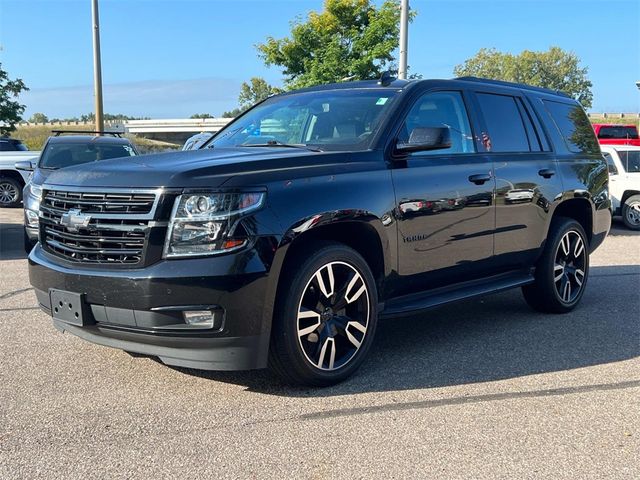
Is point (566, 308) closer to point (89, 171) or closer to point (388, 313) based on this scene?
A: point (388, 313)

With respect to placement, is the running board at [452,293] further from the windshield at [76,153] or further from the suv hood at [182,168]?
Result: the windshield at [76,153]

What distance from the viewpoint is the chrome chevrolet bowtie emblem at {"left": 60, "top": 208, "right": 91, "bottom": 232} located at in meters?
3.77

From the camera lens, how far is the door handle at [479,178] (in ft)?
16.3

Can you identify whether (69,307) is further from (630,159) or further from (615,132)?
(615,132)

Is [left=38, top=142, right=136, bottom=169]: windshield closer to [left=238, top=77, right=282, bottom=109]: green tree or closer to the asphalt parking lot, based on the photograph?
the asphalt parking lot

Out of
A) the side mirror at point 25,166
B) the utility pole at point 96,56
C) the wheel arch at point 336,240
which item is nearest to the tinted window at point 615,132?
the utility pole at point 96,56

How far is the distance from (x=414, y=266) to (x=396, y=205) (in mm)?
477

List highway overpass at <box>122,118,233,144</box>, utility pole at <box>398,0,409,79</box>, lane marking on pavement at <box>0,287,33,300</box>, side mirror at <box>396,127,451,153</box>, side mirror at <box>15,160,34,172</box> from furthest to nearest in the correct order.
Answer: highway overpass at <box>122,118,233,144</box> → utility pole at <box>398,0,409,79</box> → side mirror at <box>15,160,34,172</box> → lane marking on pavement at <box>0,287,33,300</box> → side mirror at <box>396,127,451,153</box>

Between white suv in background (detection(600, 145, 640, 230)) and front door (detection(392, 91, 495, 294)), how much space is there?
994 centimetres

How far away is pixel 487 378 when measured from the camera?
4.29 m

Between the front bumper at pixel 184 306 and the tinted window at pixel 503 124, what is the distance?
2.68 meters

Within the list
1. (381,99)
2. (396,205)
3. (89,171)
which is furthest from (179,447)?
(381,99)

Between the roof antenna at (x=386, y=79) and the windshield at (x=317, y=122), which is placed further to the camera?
the roof antenna at (x=386, y=79)

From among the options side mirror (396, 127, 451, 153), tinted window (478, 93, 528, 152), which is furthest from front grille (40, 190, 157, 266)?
tinted window (478, 93, 528, 152)
